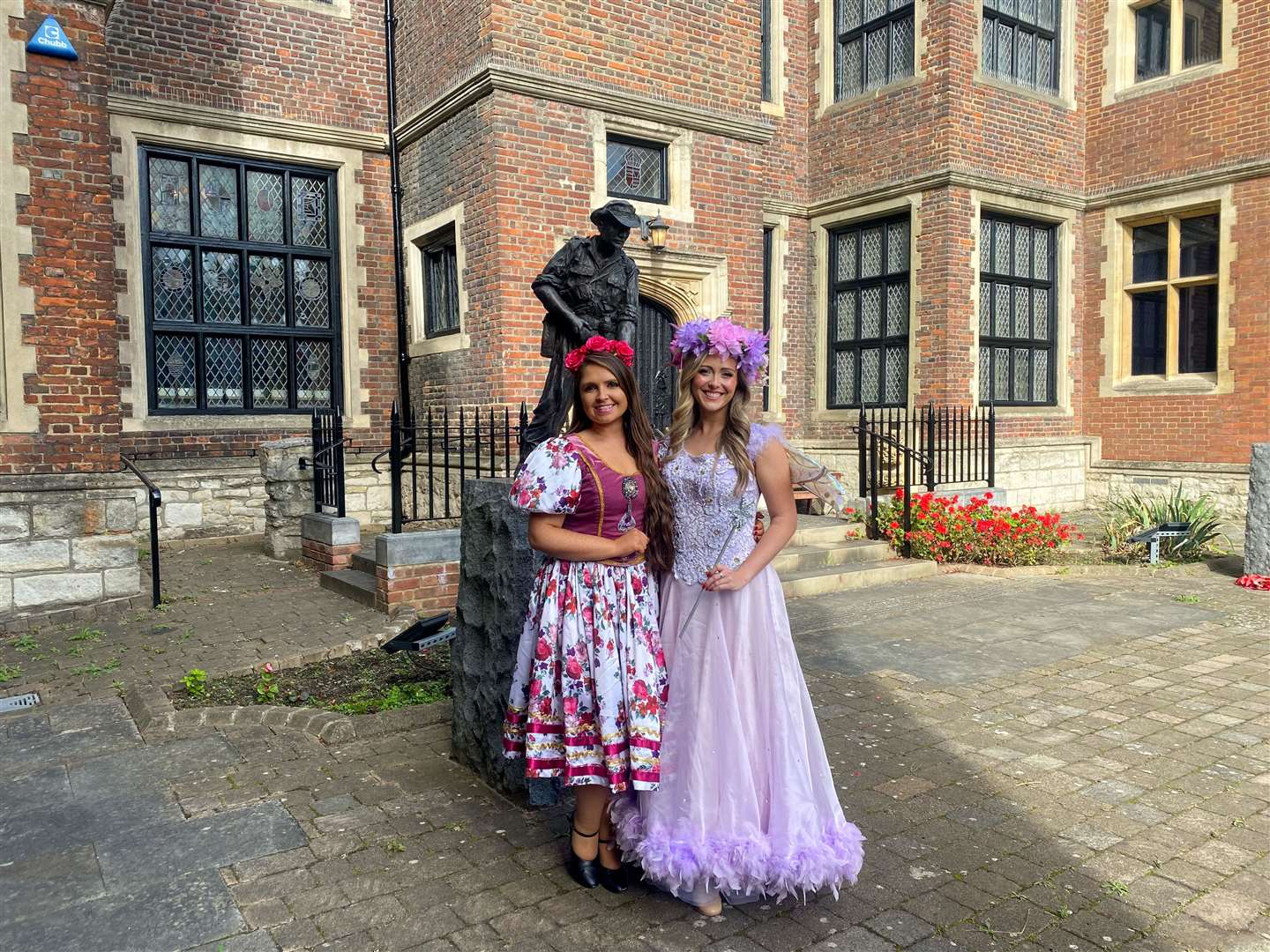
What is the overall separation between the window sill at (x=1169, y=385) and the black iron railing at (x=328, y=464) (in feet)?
36.4

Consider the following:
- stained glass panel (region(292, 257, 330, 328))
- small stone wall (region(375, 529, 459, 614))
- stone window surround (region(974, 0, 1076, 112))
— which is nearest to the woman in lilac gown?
small stone wall (region(375, 529, 459, 614))

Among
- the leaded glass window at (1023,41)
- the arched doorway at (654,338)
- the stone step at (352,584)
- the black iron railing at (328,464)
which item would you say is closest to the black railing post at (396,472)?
the stone step at (352,584)

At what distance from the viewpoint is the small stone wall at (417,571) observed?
7.11 m

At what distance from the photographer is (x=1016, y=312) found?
13.4 meters

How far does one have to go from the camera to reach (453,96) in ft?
33.0

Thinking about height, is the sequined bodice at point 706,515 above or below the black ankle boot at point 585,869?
above

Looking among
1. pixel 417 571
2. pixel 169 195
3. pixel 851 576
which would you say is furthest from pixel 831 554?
pixel 169 195

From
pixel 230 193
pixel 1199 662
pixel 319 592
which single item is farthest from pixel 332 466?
pixel 1199 662

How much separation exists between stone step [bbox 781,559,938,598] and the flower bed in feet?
1.13

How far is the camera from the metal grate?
4.95 metres

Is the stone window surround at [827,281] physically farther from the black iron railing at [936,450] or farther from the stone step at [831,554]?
the stone step at [831,554]

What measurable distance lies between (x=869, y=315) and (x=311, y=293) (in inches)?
310

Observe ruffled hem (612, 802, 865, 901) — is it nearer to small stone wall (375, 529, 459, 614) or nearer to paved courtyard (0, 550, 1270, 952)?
paved courtyard (0, 550, 1270, 952)

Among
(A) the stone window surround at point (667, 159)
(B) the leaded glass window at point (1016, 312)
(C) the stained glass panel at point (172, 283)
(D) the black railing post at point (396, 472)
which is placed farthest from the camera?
(B) the leaded glass window at point (1016, 312)
